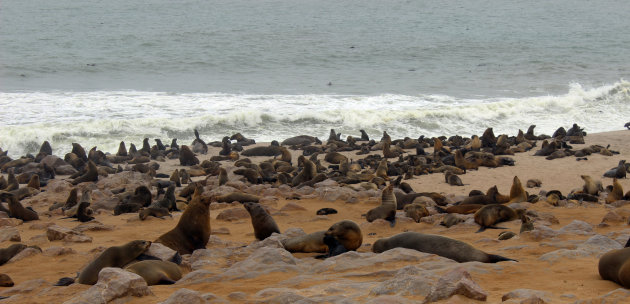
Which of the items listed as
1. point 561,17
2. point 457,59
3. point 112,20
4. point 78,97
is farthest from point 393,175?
point 561,17

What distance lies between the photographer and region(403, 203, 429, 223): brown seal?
856cm

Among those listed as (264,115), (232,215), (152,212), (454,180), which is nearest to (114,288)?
(152,212)

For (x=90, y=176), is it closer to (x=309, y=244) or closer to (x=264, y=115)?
(x=309, y=244)

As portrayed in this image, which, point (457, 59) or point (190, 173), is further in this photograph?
point (457, 59)

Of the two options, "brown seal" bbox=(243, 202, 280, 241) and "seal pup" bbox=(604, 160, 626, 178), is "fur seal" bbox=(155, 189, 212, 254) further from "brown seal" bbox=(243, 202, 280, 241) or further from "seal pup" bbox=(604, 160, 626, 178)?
"seal pup" bbox=(604, 160, 626, 178)

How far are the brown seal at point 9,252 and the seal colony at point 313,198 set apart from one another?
→ 0.11m

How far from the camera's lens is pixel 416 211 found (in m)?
8.60

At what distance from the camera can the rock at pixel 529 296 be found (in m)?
4.23

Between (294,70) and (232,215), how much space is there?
24.2 m

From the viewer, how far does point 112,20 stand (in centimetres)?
4831

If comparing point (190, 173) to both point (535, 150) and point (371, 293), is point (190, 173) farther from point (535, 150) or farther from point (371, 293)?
point (371, 293)

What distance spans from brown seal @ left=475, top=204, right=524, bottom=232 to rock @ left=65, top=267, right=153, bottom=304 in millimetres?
4310

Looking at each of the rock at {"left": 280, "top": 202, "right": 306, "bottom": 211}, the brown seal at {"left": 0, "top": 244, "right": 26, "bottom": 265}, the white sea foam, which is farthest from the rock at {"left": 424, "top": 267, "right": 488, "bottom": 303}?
the white sea foam

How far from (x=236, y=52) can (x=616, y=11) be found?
41.7m
